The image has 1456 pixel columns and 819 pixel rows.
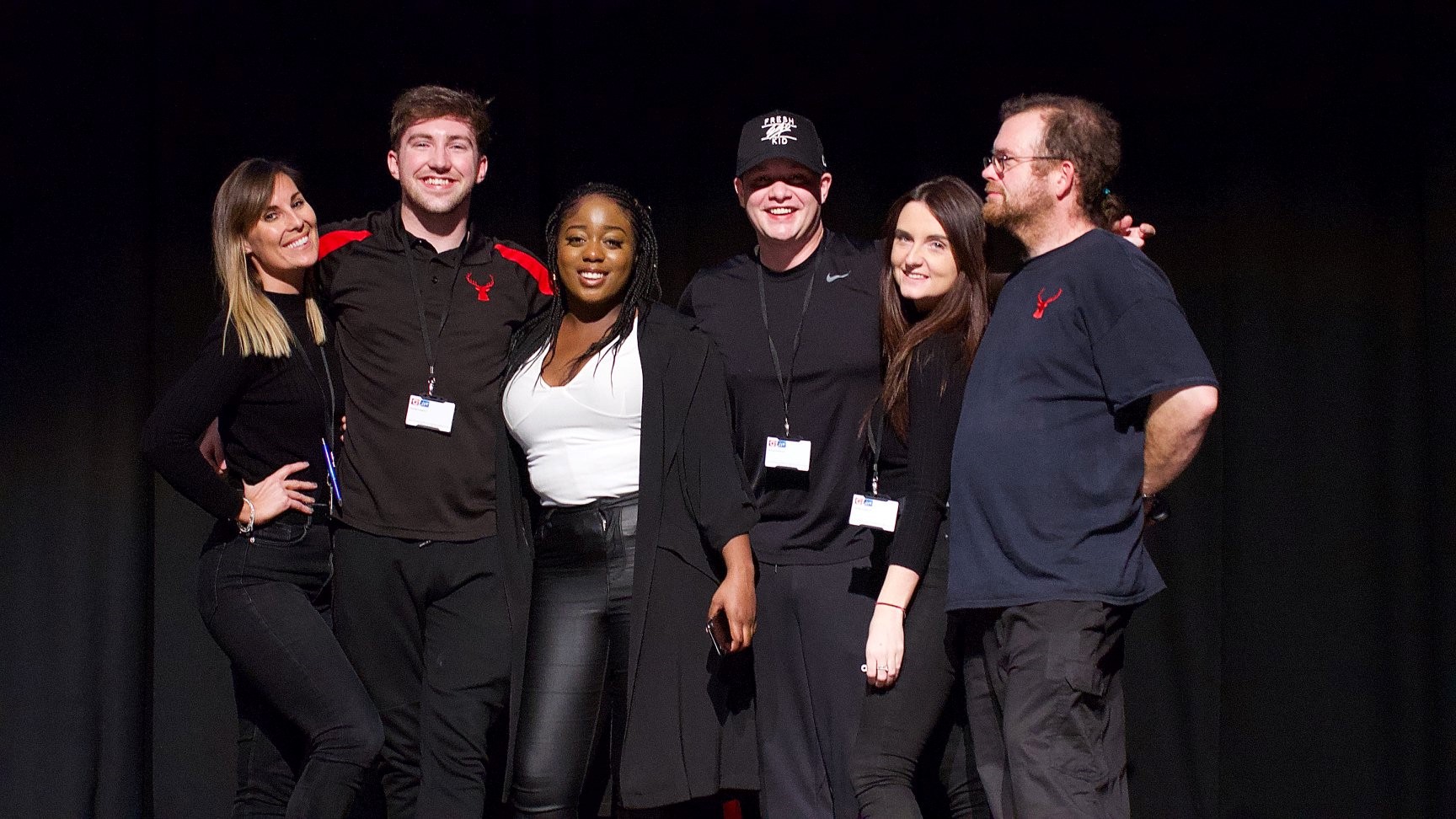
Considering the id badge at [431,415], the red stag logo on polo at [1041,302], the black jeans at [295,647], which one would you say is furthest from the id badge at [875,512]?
the black jeans at [295,647]

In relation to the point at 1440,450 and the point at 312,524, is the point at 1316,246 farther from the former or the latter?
the point at 312,524

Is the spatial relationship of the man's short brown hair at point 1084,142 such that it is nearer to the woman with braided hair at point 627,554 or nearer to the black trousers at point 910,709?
the black trousers at point 910,709

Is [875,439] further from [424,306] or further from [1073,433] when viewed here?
[424,306]

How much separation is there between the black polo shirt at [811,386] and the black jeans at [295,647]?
0.92 metres

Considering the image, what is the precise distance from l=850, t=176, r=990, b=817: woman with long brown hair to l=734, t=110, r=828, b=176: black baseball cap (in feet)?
0.94

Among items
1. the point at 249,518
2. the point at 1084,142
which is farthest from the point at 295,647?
the point at 1084,142

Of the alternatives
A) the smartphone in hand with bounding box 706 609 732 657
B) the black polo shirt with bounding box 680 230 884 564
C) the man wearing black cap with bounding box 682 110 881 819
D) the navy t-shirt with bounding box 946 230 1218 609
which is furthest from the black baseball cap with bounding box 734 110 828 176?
the smartphone in hand with bounding box 706 609 732 657

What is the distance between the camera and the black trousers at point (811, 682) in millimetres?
2598

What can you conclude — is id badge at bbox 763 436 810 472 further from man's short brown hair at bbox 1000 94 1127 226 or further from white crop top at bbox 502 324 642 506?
man's short brown hair at bbox 1000 94 1127 226

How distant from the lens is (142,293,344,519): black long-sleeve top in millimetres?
2713

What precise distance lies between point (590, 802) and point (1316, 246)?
246 centimetres

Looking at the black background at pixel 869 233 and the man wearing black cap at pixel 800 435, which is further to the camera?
the black background at pixel 869 233

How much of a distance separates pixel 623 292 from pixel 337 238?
74cm

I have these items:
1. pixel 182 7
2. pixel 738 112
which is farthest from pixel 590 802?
pixel 182 7
